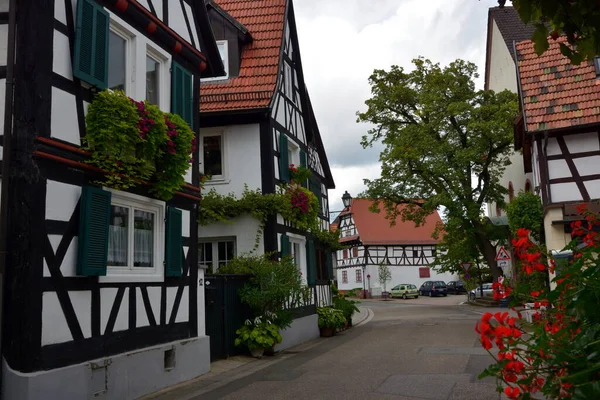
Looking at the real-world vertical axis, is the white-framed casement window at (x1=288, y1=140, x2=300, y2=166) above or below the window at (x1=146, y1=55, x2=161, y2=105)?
above

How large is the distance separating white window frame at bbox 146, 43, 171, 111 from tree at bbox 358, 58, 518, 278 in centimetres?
1881

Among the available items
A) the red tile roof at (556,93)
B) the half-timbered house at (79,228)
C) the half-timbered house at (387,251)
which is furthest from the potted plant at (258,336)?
the half-timbered house at (387,251)

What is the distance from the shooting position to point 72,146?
7672 mm

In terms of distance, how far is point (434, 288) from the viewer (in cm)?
5234

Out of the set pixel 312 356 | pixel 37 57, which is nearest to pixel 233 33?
pixel 312 356

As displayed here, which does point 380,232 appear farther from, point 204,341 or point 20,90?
point 20,90

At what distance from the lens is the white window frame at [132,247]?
8.48m

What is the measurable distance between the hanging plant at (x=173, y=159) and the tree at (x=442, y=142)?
19558 mm

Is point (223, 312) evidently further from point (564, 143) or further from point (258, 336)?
point (564, 143)

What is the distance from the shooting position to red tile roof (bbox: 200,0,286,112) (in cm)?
1541

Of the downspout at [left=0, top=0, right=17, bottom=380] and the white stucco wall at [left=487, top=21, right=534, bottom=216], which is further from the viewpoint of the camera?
the white stucco wall at [left=487, top=21, right=534, bottom=216]

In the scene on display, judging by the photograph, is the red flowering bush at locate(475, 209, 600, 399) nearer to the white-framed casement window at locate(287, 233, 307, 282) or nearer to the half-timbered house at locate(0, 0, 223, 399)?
the half-timbered house at locate(0, 0, 223, 399)

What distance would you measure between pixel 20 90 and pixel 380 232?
51569 millimetres

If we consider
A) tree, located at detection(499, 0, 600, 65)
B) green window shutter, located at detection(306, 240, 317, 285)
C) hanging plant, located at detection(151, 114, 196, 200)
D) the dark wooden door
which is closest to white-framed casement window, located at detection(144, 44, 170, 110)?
hanging plant, located at detection(151, 114, 196, 200)
